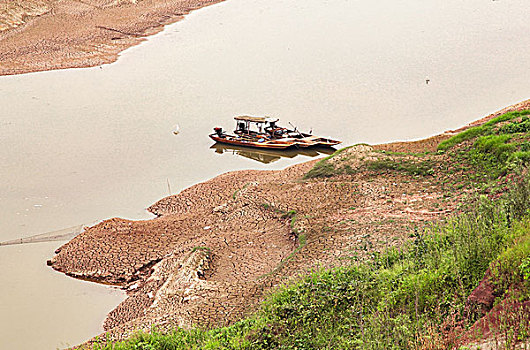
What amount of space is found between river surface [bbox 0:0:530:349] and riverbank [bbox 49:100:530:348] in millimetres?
1025

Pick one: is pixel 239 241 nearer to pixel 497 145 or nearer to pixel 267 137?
pixel 497 145

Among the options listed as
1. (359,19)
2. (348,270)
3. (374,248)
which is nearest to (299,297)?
(348,270)

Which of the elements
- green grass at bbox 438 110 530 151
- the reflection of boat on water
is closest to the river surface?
the reflection of boat on water

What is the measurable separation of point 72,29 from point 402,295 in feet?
112

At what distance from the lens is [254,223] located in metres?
14.3

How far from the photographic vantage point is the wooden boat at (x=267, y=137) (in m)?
22.3

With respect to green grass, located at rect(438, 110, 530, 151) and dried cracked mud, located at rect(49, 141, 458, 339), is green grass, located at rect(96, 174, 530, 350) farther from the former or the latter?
green grass, located at rect(438, 110, 530, 151)

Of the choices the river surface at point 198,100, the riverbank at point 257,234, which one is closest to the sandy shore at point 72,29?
the river surface at point 198,100

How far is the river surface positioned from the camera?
1503cm

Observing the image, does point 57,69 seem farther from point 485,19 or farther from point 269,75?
point 485,19

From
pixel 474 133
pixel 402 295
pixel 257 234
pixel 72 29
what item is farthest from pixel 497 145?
pixel 72 29

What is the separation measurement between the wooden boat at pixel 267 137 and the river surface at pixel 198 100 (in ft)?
1.68

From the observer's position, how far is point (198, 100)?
90.5 ft

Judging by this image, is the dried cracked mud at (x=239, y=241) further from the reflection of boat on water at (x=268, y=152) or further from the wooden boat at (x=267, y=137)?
the wooden boat at (x=267, y=137)
